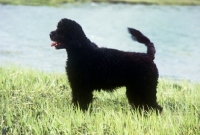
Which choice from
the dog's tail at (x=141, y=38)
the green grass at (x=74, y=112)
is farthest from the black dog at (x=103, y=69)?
the green grass at (x=74, y=112)

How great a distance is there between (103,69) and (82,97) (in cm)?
37

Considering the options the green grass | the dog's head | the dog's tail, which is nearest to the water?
the green grass

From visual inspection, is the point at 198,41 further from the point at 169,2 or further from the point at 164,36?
the point at 169,2

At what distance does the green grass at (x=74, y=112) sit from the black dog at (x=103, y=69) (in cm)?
23

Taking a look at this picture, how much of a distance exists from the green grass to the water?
21.1 inches

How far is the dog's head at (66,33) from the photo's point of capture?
11.7 ft

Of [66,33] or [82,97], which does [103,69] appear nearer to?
[82,97]

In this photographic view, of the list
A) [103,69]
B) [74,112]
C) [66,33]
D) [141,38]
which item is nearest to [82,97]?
[74,112]

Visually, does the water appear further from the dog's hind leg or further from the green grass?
the dog's hind leg

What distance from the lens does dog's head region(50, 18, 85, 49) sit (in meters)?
3.56

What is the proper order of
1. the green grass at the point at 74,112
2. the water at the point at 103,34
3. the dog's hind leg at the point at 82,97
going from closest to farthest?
the green grass at the point at 74,112 → the dog's hind leg at the point at 82,97 → the water at the point at 103,34

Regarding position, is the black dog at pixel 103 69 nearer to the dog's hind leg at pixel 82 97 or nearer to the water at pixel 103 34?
the dog's hind leg at pixel 82 97

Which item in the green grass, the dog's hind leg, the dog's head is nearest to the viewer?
the green grass

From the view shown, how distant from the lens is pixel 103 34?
590 centimetres
